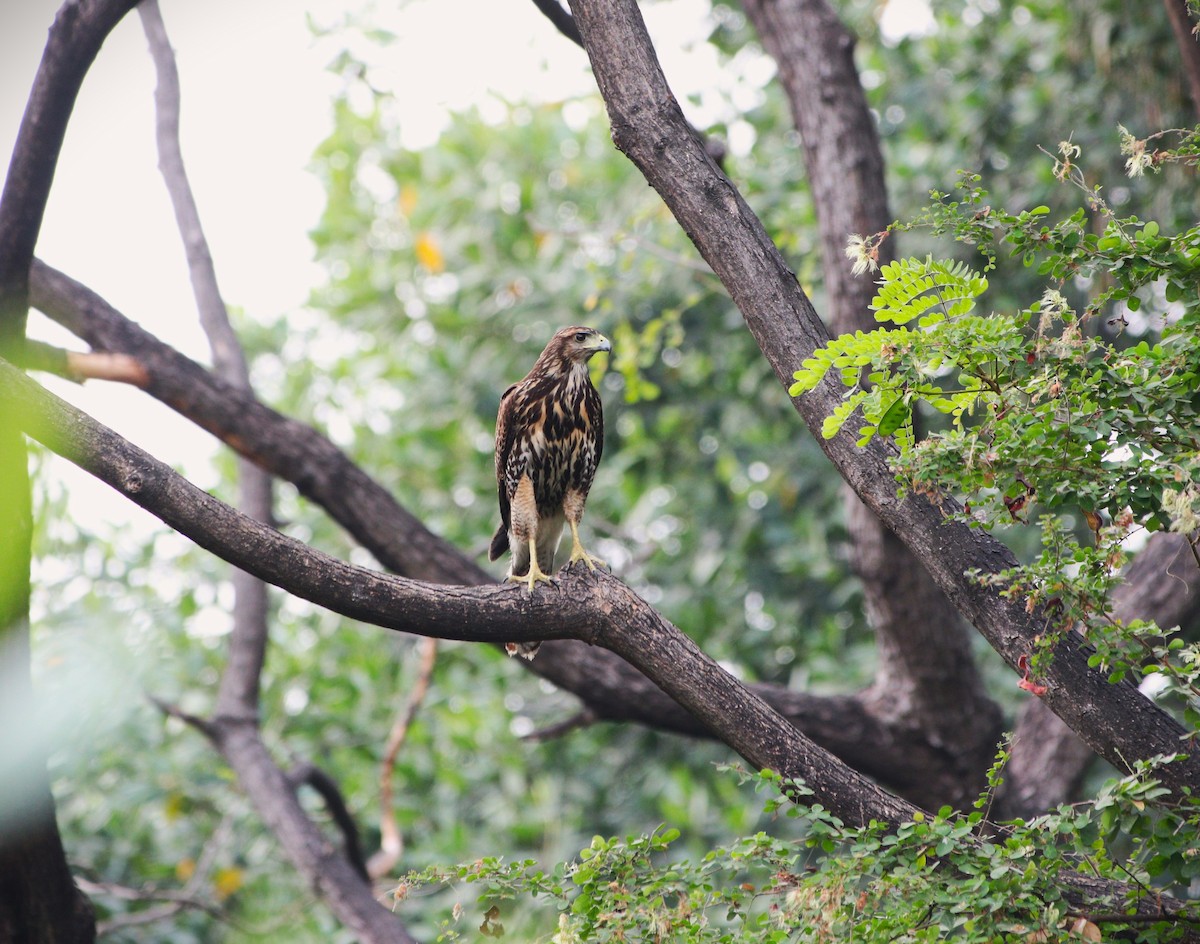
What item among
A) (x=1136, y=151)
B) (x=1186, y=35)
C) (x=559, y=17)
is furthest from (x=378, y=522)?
(x=1186, y=35)

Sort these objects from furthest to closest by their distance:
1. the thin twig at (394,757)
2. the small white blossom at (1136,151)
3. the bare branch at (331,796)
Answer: the thin twig at (394,757)
the bare branch at (331,796)
the small white blossom at (1136,151)

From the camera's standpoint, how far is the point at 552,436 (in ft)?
14.0

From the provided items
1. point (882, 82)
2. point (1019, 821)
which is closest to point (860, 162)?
point (1019, 821)

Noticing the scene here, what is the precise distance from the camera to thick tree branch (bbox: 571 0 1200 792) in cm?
275

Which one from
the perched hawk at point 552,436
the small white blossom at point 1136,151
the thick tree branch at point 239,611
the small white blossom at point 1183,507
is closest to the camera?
A: the small white blossom at point 1183,507

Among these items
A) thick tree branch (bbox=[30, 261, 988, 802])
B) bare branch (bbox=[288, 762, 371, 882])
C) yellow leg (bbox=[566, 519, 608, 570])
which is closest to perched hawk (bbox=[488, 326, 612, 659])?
yellow leg (bbox=[566, 519, 608, 570])

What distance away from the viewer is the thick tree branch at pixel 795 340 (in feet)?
9.03

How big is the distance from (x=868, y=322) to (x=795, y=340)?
155cm

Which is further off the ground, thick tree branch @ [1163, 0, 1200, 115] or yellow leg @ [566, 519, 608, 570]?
thick tree branch @ [1163, 0, 1200, 115]

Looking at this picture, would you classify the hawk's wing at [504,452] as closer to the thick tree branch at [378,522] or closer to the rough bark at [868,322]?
the thick tree branch at [378,522]

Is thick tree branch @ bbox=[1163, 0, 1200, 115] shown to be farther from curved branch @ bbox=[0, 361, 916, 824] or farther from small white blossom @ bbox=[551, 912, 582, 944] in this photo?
small white blossom @ bbox=[551, 912, 582, 944]

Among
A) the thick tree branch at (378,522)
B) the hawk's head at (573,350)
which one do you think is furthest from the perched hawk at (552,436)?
the thick tree branch at (378,522)

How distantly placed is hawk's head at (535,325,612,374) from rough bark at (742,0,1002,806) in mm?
914

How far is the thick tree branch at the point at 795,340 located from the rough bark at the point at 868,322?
57.4 inches
